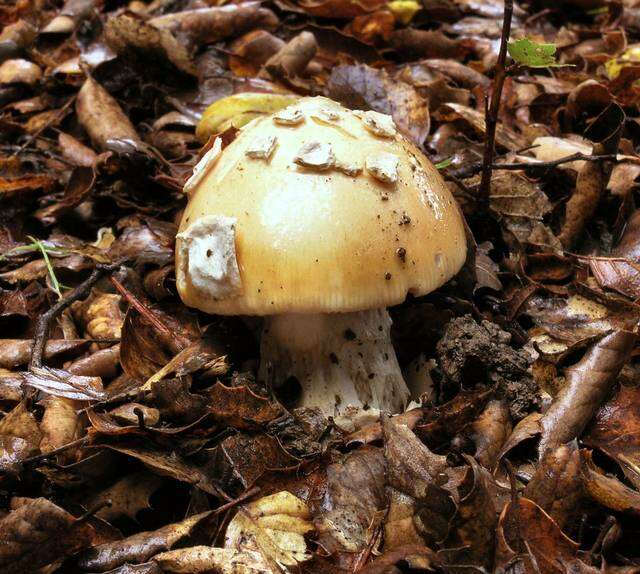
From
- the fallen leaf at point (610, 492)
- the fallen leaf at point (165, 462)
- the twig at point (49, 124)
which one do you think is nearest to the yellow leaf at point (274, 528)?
the fallen leaf at point (165, 462)

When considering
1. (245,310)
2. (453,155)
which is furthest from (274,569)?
(453,155)

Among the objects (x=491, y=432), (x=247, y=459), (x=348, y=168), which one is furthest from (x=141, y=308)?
(x=491, y=432)

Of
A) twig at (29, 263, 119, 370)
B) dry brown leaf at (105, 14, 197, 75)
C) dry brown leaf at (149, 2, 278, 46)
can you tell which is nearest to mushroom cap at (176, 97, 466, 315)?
twig at (29, 263, 119, 370)

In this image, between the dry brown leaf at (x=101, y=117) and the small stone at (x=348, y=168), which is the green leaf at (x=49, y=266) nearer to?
the dry brown leaf at (x=101, y=117)

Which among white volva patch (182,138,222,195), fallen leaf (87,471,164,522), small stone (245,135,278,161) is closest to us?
fallen leaf (87,471,164,522)

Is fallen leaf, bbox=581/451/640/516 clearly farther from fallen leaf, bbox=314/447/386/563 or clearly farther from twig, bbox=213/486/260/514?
twig, bbox=213/486/260/514
